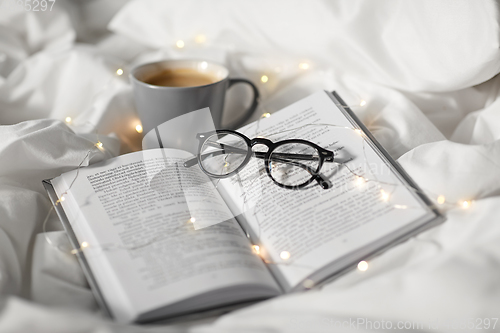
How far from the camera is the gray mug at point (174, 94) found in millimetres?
665

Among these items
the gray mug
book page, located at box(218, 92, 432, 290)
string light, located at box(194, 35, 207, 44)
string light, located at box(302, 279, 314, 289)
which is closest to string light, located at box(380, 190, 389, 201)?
book page, located at box(218, 92, 432, 290)

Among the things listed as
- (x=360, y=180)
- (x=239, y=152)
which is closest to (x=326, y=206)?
(x=360, y=180)

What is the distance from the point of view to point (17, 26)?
88 centimetres

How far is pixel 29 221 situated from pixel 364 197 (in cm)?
48

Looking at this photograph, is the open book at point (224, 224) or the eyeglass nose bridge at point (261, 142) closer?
the open book at point (224, 224)

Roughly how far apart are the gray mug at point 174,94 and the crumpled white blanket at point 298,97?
0.09 metres

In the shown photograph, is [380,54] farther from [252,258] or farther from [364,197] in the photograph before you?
[252,258]

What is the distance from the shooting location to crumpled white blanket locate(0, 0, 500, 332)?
0.42m

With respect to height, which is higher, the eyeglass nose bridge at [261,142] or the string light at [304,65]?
the string light at [304,65]

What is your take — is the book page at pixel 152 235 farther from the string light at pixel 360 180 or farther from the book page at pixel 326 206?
the string light at pixel 360 180

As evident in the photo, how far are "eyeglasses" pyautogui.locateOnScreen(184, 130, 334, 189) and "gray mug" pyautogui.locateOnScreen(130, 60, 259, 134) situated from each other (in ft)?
0.22

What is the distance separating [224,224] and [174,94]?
0.26 m

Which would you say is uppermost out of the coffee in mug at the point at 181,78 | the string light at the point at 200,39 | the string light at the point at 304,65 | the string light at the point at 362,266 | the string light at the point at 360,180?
the string light at the point at 200,39

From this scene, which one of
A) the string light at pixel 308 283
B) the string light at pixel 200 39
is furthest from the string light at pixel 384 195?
the string light at pixel 200 39
